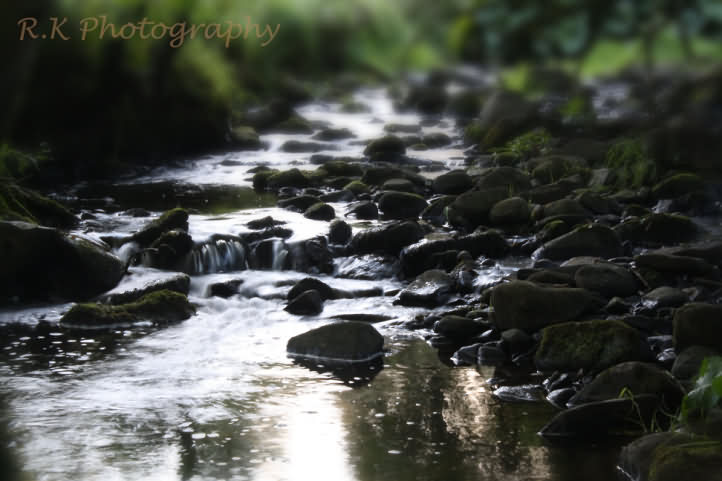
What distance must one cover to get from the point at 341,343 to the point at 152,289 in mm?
2870

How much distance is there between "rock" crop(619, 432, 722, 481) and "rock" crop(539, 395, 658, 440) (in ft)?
1.60

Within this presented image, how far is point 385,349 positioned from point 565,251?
11.2 ft

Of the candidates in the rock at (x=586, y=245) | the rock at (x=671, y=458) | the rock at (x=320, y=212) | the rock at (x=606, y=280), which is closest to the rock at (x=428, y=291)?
the rock at (x=606, y=280)

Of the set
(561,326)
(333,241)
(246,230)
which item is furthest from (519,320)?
(246,230)

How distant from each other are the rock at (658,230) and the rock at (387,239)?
2599 millimetres

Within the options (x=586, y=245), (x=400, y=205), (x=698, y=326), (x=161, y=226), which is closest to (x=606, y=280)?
(x=586, y=245)

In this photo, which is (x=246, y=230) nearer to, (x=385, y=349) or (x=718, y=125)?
(x=385, y=349)

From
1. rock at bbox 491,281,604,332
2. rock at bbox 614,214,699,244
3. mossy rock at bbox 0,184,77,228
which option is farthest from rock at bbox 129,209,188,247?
rock at bbox 614,214,699,244

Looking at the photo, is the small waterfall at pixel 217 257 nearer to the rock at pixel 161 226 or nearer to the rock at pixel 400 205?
the rock at pixel 161 226

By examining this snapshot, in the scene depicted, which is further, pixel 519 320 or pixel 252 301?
pixel 252 301

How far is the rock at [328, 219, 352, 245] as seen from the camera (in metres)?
11.9

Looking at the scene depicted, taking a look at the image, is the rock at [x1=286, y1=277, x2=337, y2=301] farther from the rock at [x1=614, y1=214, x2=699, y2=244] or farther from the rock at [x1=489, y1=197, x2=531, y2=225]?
the rock at [x1=614, y1=214, x2=699, y2=244]

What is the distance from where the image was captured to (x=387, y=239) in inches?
445

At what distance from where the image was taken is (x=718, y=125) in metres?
1.47
